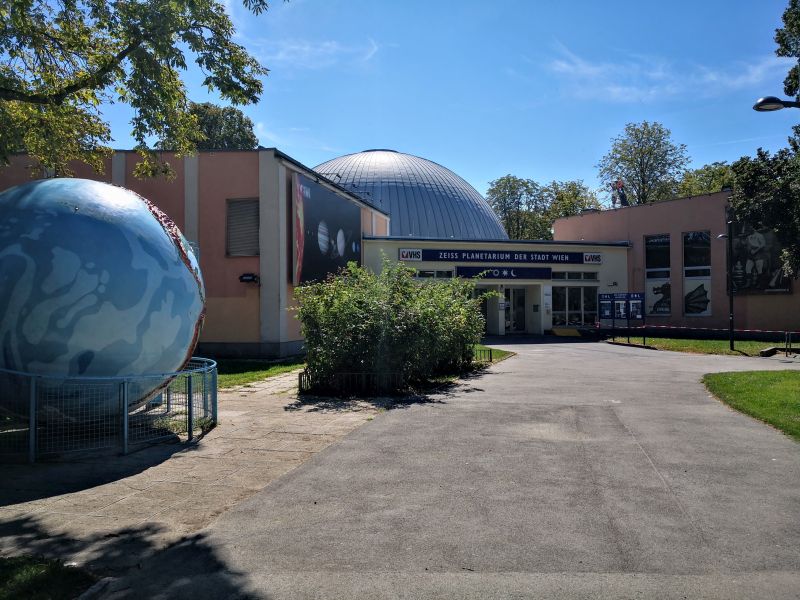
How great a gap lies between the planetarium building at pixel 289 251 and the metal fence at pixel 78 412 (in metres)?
7.38

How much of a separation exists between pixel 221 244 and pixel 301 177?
392 cm

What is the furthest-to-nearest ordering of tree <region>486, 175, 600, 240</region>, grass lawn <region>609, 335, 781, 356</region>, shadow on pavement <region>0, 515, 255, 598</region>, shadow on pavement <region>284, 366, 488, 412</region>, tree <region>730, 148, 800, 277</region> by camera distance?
tree <region>486, 175, 600, 240</region>
tree <region>730, 148, 800, 277</region>
grass lawn <region>609, 335, 781, 356</region>
shadow on pavement <region>284, 366, 488, 412</region>
shadow on pavement <region>0, 515, 255, 598</region>

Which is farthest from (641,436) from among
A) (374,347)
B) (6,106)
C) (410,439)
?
(6,106)

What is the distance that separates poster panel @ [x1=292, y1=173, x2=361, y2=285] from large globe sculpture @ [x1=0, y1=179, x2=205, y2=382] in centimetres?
1230

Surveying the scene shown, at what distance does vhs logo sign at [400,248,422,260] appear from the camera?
34.3m

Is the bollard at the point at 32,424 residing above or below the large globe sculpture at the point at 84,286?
below

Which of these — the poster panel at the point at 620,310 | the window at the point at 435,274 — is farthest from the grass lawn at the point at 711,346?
the window at the point at 435,274

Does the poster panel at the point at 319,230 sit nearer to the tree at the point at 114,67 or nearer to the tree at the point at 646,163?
the tree at the point at 114,67

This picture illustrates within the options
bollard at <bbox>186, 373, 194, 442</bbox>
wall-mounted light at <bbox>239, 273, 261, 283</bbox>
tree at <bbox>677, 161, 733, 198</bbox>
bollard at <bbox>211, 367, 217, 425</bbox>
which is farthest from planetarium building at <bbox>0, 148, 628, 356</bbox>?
tree at <bbox>677, 161, 733, 198</bbox>

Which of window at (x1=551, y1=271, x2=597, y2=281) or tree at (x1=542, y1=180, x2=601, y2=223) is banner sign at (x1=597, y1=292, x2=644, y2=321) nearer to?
window at (x1=551, y1=271, x2=597, y2=281)

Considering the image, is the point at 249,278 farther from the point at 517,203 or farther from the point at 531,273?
the point at 517,203

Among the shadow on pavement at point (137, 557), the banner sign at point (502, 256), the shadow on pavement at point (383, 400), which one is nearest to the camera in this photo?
the shadow on pavement at point (137, 557)

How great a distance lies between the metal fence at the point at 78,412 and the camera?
286 inches

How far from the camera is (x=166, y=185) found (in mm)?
22328
